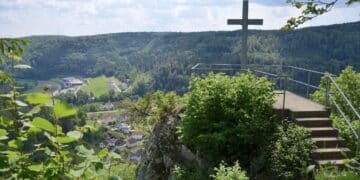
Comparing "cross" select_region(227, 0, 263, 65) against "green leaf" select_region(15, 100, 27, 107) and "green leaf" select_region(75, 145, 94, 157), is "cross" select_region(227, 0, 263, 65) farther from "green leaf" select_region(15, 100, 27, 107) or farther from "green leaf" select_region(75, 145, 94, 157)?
"green leaf" select_region(75, 145, 94, 157)

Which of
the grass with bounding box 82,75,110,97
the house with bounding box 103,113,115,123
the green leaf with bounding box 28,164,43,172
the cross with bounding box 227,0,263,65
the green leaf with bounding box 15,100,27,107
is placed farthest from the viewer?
the grass with bounding box 82,75,110,97

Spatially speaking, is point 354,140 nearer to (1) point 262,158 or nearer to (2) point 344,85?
(1) point 262,158

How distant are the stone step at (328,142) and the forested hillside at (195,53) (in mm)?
57883

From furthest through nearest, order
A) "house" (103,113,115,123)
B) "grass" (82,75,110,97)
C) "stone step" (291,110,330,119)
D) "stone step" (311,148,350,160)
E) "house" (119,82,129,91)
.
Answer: "house" (119,82,129,91) < "grass" (82,75,110,97) < "house" (103,113,115,123) < "stone step" (291,110,330,119) < "stone step" (311,148,350,160)

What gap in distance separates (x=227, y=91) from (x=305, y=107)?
2.25 meters

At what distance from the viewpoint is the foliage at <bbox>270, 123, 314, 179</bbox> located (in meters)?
9.11

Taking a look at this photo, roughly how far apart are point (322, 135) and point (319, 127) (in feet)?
1.19

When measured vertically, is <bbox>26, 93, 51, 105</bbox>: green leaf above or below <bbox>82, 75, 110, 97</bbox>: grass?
above

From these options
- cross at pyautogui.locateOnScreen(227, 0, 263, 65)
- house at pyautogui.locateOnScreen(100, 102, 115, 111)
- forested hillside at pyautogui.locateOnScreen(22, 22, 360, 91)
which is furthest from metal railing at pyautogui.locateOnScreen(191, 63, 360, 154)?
house at pyautogui.locateOnScreen(100, 102, 115, 111)

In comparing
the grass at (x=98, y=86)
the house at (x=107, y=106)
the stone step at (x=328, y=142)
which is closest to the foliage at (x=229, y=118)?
the stone step at (x=328, y=142)

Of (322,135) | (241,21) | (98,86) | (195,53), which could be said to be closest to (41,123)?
(322,135)

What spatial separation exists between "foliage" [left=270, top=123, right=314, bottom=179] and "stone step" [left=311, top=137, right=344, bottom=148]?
289mm

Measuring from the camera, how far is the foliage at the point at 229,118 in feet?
33.7

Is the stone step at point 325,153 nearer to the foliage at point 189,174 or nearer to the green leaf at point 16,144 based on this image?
the foliage at point 189,174
